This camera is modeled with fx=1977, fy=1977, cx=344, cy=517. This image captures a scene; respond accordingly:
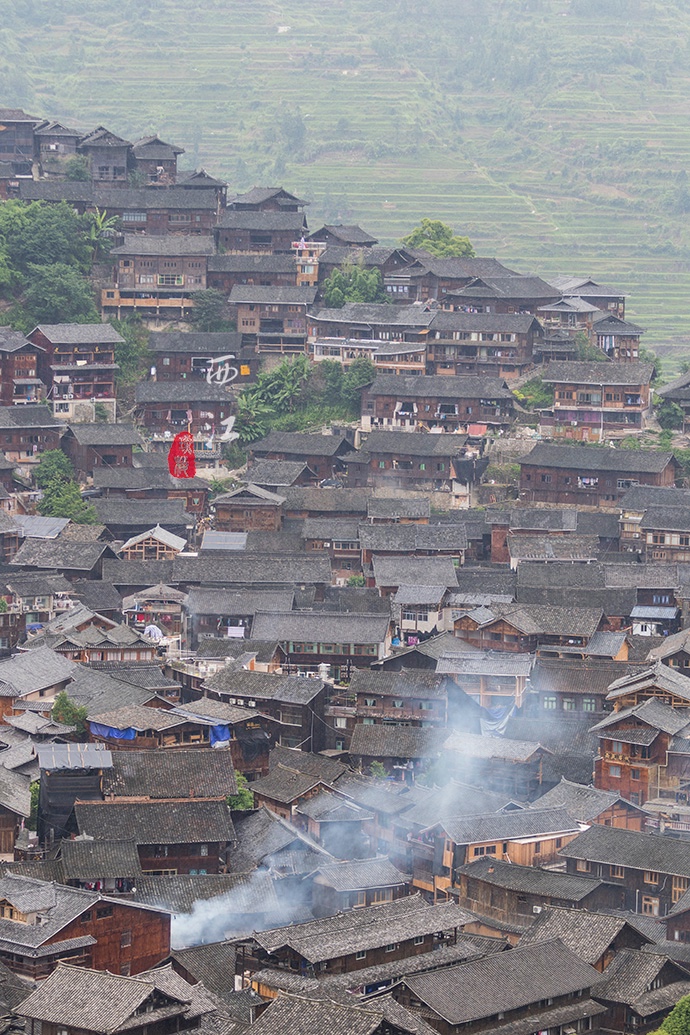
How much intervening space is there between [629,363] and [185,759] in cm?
→ 2883

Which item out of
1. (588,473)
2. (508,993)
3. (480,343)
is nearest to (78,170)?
(480,343)

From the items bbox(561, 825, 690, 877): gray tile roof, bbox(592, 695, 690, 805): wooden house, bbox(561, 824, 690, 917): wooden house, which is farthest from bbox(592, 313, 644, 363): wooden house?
bbox(561, 824, 690, 917): wooden house

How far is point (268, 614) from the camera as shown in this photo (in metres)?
54.0

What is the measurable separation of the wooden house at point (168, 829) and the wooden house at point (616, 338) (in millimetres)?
32403

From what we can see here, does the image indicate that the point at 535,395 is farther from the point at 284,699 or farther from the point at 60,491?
the point at 284,699

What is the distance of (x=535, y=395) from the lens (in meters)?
66.9

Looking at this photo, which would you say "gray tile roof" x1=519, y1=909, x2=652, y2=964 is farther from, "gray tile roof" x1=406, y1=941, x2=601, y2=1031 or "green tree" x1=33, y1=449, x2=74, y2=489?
"green tree" x1=33, y1=449, x2=74, y2=489

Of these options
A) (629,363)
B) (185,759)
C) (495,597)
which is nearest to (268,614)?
(495,597)

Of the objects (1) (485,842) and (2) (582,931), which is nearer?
(2) (582,931)

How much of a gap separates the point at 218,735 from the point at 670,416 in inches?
971

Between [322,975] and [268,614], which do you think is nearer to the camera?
[322,975]

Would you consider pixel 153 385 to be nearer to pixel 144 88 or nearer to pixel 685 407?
pixel 685 407

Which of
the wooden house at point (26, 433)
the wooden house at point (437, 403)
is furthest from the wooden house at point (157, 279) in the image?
the wooden house at point (437, 403)

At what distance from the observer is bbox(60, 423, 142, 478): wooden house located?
6350cm
